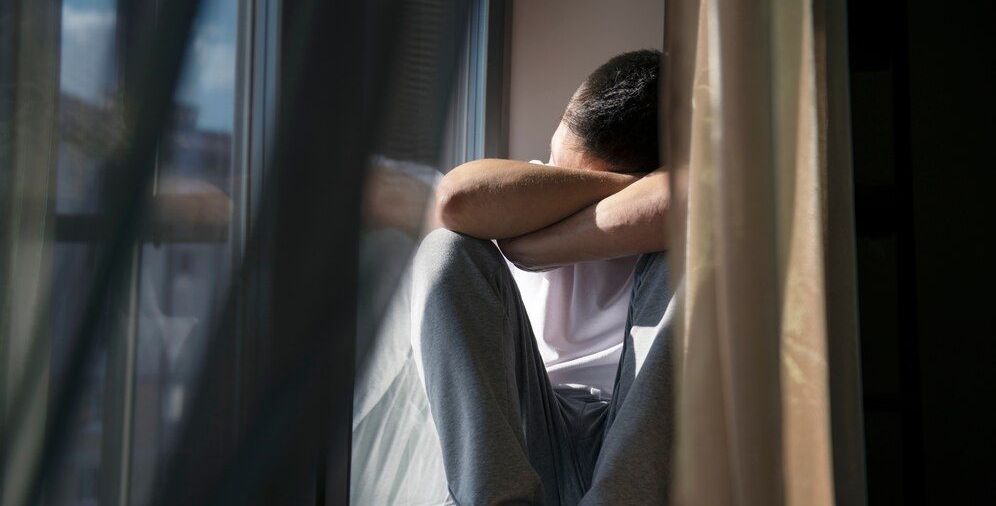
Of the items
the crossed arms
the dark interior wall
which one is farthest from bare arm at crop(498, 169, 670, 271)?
the dark interior wall

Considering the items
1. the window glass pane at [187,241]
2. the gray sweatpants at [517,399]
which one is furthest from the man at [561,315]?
the window glass pane at [187,241]

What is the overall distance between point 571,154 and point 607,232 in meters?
0.25

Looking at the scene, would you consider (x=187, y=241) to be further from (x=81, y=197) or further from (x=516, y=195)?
(x=516, y=195)

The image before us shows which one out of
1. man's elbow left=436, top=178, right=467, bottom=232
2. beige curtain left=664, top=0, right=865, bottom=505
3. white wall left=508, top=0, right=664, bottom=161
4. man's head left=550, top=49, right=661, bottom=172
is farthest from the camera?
white wall left=508, top=0, right=664, bottom=161

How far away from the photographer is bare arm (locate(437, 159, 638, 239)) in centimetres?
114

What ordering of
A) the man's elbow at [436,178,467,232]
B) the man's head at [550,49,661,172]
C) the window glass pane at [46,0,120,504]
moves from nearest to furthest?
1. the window glass pane at [46,0,120,504]
2. the man's elbow at [436,178,467,232]
3. the man's head at [550,49,661,172]

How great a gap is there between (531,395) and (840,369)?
0.38 m

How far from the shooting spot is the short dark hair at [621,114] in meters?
1.35

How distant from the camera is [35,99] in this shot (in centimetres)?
53

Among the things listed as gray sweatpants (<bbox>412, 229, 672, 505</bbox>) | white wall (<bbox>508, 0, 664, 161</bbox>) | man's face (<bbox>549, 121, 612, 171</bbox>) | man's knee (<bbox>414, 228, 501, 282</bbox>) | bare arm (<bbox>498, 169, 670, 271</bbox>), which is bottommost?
gray sweatpants (<bbox>412, 229, 672, 505</bbox>)

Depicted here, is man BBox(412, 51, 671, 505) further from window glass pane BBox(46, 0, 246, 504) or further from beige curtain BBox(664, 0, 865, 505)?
window glass pane BBox(46, 0, 246, 504)

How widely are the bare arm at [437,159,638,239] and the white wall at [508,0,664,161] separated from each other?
0.84 meters

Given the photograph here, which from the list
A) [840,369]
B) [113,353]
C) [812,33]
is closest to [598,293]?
[840,369]

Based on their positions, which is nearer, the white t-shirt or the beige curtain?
the beige curtain
